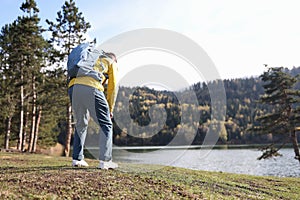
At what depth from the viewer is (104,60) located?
24.5 feet

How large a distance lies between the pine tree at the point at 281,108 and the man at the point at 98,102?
21.3m

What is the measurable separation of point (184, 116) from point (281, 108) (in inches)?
375

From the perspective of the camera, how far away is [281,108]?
2692 centimetres

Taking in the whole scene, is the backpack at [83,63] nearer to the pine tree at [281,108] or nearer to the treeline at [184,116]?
the treeline at [184,116]

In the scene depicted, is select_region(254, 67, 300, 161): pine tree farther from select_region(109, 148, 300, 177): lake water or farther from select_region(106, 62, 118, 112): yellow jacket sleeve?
select_region(106, 62, 118, 112): yellow jacket sleeve

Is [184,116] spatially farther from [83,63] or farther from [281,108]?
[83,63]

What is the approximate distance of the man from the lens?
7.10m

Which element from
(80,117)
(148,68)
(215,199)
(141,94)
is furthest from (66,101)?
(215,199)

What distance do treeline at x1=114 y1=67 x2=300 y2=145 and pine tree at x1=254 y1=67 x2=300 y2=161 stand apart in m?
0.99

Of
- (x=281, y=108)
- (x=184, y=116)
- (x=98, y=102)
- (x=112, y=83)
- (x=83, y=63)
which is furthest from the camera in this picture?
(x=281, y=108)

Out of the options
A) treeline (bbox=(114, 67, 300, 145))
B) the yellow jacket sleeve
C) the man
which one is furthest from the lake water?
the yellow jacket sleeve

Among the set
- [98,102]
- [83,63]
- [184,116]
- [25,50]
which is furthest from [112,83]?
[25,50]

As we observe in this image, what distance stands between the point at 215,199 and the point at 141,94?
29.5 ft

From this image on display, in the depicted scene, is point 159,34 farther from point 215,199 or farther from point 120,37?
point 215,199
